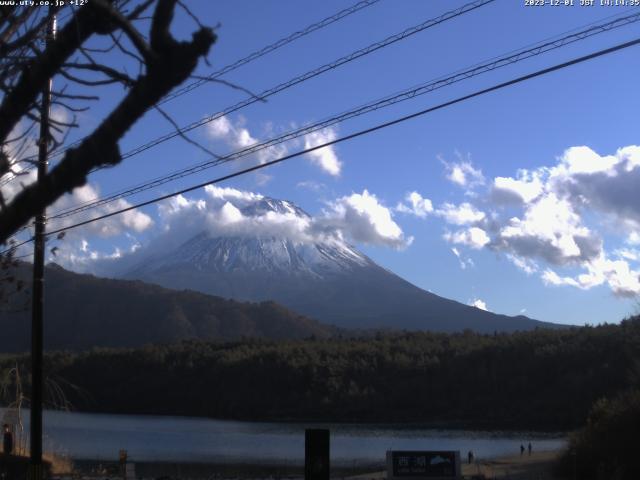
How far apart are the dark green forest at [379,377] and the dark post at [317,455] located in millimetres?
53173

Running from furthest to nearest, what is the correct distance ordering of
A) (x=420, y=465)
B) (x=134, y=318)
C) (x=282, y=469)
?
(x=134, y=318)
(x=282, y=469)
(x=420, y=465)

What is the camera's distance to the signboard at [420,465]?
2270 cm

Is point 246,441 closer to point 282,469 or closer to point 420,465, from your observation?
point 282,469

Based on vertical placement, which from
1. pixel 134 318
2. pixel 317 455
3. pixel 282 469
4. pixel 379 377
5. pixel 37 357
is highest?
pixel 134 318

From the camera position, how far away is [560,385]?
233ft

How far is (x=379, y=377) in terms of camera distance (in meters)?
84.4

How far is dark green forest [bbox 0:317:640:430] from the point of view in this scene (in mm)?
70875

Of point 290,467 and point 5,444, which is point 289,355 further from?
point 5,444

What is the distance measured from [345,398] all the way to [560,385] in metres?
19.4

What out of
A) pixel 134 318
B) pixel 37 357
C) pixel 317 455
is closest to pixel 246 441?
pixel 37 357

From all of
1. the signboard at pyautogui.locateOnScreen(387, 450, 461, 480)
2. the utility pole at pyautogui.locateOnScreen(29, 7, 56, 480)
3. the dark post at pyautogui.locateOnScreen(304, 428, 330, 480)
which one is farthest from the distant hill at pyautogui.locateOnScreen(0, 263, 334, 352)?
the dark post at pyautogui.locateOnScreen(304, 428, 330, 480)

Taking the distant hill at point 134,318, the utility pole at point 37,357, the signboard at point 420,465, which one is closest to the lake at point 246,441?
the signboard at point 420,465

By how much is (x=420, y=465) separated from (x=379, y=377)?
61954 mm

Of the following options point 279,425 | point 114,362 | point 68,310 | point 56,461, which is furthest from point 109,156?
point 68,310
